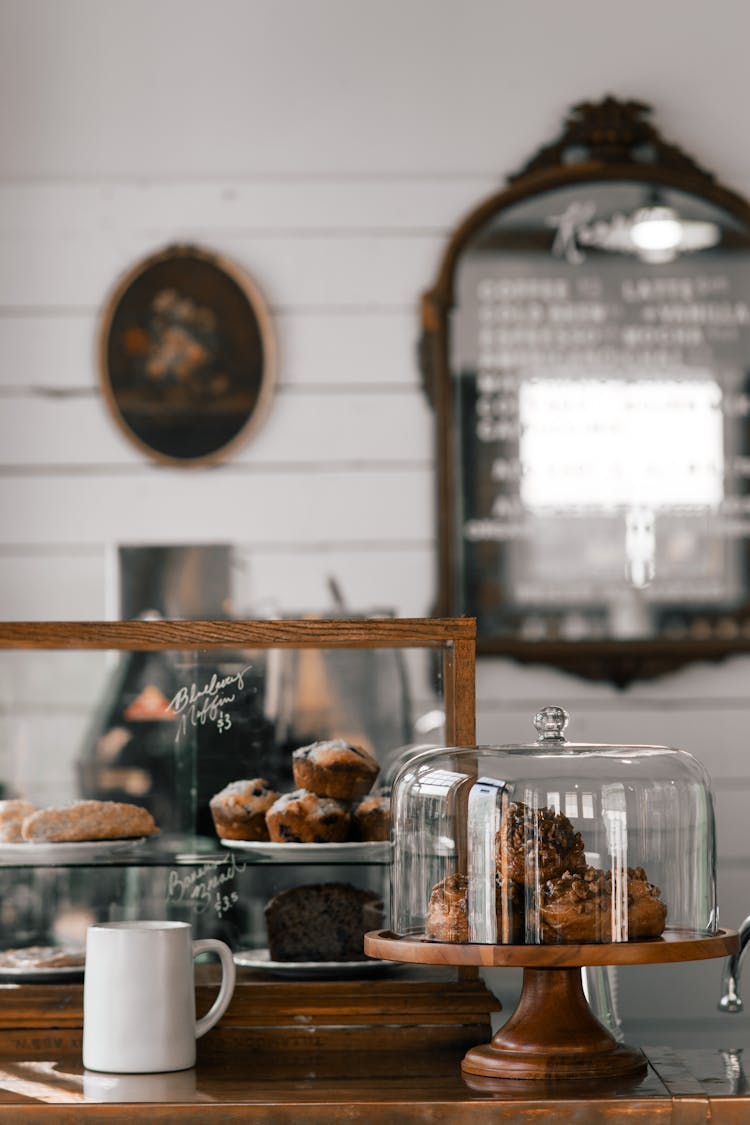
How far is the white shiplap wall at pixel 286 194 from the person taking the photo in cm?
232

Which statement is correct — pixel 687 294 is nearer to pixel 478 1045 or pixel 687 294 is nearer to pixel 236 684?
pixel 236 684

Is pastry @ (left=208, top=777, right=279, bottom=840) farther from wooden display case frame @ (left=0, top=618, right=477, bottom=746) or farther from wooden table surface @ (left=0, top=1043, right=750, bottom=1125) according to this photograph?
wooden table surface @ (left=0, top=1043, right=750, bottom=1125)

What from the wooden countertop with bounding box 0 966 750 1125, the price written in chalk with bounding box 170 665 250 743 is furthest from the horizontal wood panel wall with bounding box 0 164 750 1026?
the wooden countertop with bounding box 0 966 750 1125

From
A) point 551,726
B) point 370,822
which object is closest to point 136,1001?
point 370,822

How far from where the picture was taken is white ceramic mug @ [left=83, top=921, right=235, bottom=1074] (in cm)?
157

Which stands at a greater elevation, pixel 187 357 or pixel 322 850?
pixel 187 357

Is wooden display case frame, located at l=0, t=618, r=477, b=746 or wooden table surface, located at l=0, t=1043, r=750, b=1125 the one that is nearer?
wooden table surface, located at l=0, t=1043, r=750, b=1125

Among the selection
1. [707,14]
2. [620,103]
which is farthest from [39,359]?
[707,14]

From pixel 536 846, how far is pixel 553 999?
0.18 m

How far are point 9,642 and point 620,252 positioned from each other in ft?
3.85

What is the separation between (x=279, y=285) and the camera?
7.67 ft

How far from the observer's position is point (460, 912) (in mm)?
1542

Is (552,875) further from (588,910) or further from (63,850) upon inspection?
(63,850)

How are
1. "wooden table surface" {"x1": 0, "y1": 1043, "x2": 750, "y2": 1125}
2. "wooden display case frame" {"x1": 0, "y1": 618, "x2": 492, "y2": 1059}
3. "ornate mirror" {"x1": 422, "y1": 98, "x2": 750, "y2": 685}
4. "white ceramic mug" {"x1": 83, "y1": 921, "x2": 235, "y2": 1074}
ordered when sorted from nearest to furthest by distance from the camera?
"wooden table surface" {"x1": 0, "y1": 1043, "x2": 750, "y2": 1125} < "white ceramic mug" {"x1": 83, "y1": 921, "x2": 235, "y2": 1074} < "wooden display case frame" {"x1": 0, "y1": 618, "x2": 492, "y2": 1059} < "ornate mirror" {"x1": 422, "y1": 98, "x2": 750, "y2": 685}
